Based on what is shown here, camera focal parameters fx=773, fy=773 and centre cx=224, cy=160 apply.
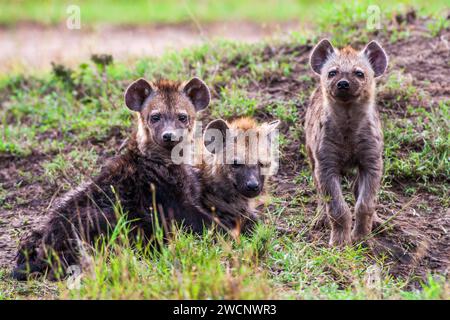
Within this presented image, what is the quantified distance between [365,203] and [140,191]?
61.3 inches

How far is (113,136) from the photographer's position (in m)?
7.20

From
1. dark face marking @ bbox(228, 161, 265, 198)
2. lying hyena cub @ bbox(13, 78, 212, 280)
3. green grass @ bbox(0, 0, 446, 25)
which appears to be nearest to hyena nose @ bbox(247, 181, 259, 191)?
dark face marking @ bbox(228, 161, 265, 198)

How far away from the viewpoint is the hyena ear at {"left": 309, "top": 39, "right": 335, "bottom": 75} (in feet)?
19.3

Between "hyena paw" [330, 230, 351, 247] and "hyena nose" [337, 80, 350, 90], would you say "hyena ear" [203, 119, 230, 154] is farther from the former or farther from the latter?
"hyena paw" [330, 230, 351, 247]

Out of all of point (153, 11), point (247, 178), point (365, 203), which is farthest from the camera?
point (153, 11)

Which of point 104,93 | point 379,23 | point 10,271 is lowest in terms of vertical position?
point 10,271

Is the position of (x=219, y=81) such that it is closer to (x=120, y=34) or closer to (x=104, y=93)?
(x=104, y=93)

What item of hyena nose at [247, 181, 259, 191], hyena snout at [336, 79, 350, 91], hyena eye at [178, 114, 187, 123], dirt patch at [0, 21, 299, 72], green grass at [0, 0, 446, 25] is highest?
green grass at [0, 0, 446, 25]

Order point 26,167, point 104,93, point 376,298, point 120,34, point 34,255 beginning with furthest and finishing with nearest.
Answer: point 120,34
point 104,93
point 26,167
point 34,255
point 376,298

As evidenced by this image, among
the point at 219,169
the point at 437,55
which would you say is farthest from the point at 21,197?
the point at 437,55

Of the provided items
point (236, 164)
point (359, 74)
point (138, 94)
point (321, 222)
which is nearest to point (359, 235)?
point (321, 222)

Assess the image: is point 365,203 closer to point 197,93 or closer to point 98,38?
point 197,93

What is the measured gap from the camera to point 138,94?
585 cm

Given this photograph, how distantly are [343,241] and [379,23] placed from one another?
10.8ft
